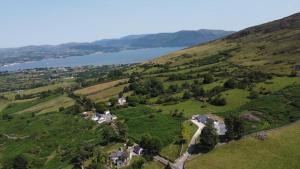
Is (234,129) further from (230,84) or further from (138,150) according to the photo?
(230,84)

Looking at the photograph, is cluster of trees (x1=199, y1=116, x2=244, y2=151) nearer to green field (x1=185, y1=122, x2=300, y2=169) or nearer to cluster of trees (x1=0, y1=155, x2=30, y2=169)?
green field (x1=185, y1=122, x2=300, y2=169)

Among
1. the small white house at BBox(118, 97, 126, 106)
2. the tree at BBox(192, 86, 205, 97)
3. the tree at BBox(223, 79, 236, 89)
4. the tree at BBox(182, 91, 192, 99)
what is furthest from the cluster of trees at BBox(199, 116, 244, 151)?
the small white house at BBox(118, 97, 126, 106)

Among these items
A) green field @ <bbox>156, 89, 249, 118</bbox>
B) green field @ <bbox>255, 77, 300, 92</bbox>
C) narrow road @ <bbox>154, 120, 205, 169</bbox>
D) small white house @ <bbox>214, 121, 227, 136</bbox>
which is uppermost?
green field @ <bbox>255, 77, 300, 92</bbox>

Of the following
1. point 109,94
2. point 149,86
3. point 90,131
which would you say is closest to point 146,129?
point 90,131

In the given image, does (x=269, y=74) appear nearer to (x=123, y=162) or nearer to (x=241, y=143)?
(x=241, y=143)

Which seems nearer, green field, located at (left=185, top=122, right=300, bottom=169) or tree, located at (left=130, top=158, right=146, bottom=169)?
green field, located at (left=185, top=122, right=300, bottom=169)

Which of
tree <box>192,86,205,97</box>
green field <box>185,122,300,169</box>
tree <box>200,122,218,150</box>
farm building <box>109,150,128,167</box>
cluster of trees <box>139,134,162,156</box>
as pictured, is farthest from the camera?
tree <box>192,86,205,97</box>

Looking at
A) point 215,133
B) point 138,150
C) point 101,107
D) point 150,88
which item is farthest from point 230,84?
point 138,150

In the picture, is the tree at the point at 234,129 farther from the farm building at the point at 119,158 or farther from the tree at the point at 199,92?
the tree at the point at 199,92
